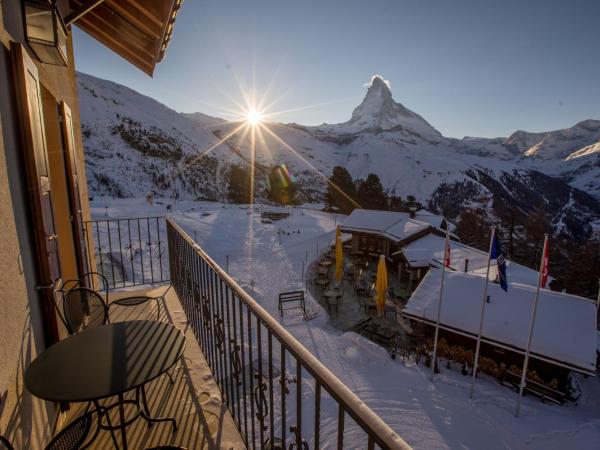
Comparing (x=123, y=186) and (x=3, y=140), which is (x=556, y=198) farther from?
(x=3, y=140)

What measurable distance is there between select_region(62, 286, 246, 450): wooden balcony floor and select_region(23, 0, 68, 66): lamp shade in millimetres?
3279

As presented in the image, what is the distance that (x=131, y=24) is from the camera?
4062 mm

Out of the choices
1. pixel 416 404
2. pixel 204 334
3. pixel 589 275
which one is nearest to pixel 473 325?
pixel 416 404

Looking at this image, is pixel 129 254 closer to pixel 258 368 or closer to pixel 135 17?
pixel 135 17

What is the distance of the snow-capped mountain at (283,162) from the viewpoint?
46.8m

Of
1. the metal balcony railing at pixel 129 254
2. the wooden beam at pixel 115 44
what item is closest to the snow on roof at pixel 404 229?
the metal balcony railing at pixel 129 254

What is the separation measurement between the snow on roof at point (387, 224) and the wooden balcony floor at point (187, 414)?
20744mm

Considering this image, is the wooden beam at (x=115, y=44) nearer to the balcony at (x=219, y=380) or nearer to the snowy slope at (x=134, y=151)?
the balcony at (x=219, y=380)

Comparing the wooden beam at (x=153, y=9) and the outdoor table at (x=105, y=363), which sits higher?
the wooden beam at (x=153, y=9)

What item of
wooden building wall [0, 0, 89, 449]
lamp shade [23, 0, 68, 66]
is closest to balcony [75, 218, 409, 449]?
wooden building wall [0, 0, 89, 449]

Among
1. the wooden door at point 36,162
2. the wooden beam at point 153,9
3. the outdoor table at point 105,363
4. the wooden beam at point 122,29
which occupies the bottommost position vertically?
the outdoor table at point 105,363

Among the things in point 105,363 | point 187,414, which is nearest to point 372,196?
point 187,414

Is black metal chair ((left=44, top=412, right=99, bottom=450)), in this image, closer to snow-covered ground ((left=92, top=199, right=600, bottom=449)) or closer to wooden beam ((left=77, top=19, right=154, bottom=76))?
wooden beam ((left=77, top=19, right=154, bottom=76))

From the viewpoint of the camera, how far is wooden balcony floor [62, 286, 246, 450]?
2.51 m
